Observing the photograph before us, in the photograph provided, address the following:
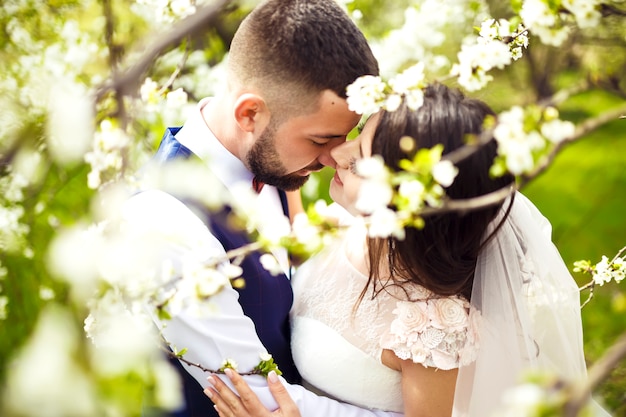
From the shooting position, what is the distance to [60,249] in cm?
124

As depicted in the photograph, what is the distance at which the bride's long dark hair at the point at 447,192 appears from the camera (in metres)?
1.90

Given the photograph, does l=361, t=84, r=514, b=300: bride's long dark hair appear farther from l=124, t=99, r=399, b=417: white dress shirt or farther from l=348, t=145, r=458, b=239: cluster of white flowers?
l=348, t=145, r=458, b=239: cluster of white flowers

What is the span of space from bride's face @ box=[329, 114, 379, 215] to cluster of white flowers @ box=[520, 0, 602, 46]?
0.69 meters

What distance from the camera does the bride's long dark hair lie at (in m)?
1.90

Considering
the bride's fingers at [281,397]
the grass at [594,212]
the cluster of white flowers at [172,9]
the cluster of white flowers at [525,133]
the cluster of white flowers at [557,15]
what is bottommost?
the grass at [594,212]

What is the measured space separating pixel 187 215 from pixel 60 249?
2.73 feet

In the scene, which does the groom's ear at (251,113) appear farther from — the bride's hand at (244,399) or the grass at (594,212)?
the grass at (594,212)

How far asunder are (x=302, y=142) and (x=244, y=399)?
0.90 meters

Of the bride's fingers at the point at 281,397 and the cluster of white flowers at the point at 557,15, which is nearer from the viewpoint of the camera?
the cluster of white flowers at the point at 557,15

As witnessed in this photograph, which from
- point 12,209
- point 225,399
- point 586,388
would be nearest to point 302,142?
point 225,399

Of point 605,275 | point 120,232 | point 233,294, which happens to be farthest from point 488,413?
point 120,232

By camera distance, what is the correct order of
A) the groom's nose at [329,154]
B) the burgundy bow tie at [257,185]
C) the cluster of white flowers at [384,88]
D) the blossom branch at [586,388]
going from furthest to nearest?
the burgundy bow tie at [257,185] → the groom's nose at [329,154] → the cluster of white flowers at [384,88] → the blossom branch at [586,388]

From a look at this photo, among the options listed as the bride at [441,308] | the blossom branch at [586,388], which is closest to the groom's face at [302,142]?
the bride at [441,308]

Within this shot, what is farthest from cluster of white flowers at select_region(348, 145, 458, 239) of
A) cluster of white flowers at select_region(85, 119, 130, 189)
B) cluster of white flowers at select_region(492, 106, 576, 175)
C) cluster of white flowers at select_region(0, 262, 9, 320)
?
cluster of white flowers at select_region(0, 262, 9, 320)
